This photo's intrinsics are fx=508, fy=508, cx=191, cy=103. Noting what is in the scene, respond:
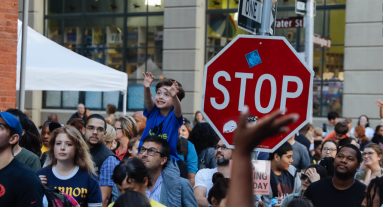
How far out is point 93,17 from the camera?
19.5 metres

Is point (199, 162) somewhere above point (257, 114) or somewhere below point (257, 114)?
below

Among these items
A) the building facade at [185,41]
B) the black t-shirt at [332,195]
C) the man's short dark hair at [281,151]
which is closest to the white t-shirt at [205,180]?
the man's short dark hair at [281,151]

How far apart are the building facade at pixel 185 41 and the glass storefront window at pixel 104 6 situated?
0.04 m

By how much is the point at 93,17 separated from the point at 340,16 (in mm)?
9116

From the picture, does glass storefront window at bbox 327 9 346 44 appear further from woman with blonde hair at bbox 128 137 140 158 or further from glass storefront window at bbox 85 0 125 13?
woman with blonde hair at bbox 128 137 140 158

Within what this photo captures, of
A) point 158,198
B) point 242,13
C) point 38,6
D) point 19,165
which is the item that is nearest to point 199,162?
point 158,198

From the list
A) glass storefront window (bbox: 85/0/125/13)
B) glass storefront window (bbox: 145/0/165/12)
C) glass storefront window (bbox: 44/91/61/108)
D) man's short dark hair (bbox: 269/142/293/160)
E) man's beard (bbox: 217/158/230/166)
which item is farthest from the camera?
glass storefront window (bbox: 44/91/61/108)

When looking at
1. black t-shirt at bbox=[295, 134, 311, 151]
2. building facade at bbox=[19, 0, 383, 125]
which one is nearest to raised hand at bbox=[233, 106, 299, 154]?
black t-shirt at bbox=[295, 134, 311, 151]

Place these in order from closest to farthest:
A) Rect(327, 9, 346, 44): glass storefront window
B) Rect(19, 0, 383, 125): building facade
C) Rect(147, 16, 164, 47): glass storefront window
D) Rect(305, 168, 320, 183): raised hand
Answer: Rect(305, 168, 320, 183): raised hand, Rect(19, 0, 383, 125): building facade, Rect(327, 9, 346, 44): glass storefront window, Rect(147, 16, 164, 47): glass storefront window

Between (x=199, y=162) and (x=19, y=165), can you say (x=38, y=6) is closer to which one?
(x=199, y=162)

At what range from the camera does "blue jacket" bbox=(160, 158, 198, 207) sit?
479cm

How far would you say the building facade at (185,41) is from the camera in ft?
51.4

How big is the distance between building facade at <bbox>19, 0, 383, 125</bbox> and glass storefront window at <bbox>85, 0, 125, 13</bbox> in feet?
0.12

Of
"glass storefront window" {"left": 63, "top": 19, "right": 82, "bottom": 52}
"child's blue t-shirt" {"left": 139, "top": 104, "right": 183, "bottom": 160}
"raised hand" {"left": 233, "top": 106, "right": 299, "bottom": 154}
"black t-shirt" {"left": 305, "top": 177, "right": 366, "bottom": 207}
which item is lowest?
"black t-shirt" {"left": 305, "top": 177, "right": 366, "bottom": 207}
